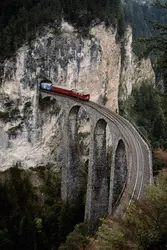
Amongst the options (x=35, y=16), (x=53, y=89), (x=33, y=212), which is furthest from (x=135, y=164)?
(x=35, y=16)

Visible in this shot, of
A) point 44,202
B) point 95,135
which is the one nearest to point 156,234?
point 95,135

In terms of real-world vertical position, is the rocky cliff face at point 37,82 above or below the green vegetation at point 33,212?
above

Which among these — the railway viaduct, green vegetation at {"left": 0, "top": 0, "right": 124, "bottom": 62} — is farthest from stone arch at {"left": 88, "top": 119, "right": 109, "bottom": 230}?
green vegetation at {"left": 0, "top": 0, "right": 124, "bottom": 62}

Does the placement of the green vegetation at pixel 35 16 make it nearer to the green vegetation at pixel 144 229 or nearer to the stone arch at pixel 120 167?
the stone arch at pixel 120 167

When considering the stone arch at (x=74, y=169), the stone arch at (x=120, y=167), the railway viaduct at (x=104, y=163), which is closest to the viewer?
the railway viaduct at (x=104, y=163)

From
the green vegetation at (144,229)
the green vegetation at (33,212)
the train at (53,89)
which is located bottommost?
the green vegetation at (33,212)

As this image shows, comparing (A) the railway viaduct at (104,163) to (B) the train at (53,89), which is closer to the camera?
(A) the railway viaduct at (104,163)

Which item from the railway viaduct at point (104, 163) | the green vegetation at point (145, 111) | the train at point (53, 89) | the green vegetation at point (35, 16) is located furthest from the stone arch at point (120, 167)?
the green vegetation at point (145, 111)
